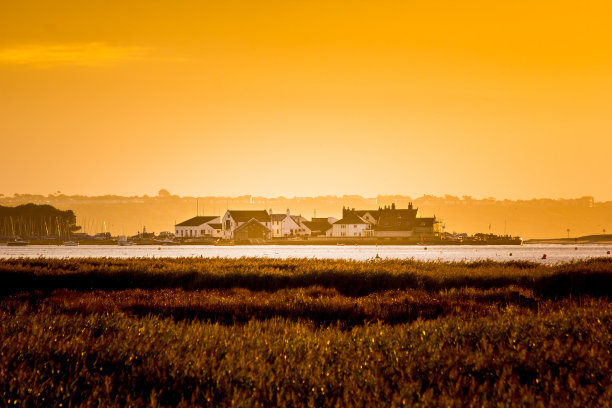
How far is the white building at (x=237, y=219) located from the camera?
19275cm

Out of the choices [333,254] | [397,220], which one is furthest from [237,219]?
[333,254]

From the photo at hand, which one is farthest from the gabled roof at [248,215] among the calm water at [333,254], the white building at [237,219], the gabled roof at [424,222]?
the gabled roof at [424,222]

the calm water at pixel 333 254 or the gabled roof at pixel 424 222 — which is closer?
A: the calm water at pixel 333 254

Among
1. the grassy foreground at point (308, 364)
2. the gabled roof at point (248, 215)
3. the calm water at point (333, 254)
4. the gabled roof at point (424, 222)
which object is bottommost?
the calm water at point (333, 254)

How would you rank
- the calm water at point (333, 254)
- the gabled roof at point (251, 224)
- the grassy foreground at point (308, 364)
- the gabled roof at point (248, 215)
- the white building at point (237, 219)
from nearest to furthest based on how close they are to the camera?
1. the grassy foreground at point (308, 364)
2. the calm water at point (333, 254)
3. the gabled roof at point (251, 224)
4. the white building at point (237, 219)
5. the gabled roof at point (248, 215)

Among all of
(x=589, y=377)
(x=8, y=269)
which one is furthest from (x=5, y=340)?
(x=8, y=269)

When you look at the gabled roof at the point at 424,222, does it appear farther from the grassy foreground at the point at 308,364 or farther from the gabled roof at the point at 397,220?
the grassy foreground at the point at 308,364

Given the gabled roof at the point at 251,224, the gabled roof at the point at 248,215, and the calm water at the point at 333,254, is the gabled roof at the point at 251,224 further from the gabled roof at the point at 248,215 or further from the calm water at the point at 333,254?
the calm water at the point at 333,254

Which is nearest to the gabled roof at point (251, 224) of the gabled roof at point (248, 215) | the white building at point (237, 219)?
the white building at point (237, 219)

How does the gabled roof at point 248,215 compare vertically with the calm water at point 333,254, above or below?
above

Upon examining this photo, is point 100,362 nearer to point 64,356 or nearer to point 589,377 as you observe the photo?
point 64,356

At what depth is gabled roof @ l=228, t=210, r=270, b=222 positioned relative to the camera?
193 metres

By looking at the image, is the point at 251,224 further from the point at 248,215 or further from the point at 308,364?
the point at 308,364

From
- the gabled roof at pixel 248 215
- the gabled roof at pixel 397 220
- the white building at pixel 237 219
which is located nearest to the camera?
the gabled roof at pixel 397 220
